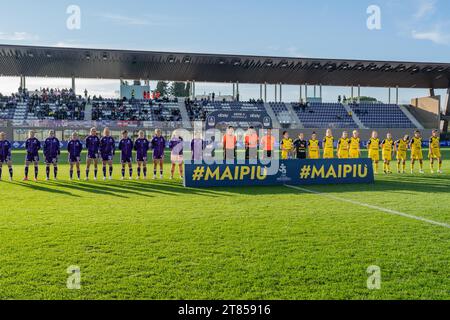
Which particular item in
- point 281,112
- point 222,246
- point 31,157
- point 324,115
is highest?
point 281,112

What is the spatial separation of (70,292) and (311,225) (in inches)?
182

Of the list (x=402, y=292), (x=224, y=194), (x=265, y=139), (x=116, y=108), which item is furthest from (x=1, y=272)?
(x=116, y=108)

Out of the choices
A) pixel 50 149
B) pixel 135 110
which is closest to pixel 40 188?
pixel 50 149

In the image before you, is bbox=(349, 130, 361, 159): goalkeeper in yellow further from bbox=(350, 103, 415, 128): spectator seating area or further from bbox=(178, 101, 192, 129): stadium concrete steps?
bbox=(350, 103, 415, 128): spectator seating area

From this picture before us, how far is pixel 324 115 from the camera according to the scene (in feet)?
163

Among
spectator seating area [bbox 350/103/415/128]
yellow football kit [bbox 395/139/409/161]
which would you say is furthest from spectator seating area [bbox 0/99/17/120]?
spectator seating area [bbox 350/103/415/128]

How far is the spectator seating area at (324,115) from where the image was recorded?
47188mm

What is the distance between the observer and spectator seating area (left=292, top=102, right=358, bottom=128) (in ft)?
155

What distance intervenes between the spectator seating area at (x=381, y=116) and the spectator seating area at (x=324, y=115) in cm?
175

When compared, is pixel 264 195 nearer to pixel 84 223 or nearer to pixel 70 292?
pixel 84 223

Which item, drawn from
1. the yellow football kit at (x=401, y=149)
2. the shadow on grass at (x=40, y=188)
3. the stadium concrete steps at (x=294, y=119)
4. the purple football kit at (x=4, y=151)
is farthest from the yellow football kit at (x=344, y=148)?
the stadium concrete steps at (x=294, y=119)

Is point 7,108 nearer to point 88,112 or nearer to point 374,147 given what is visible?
point 88,112

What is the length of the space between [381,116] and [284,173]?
40.9 metres
